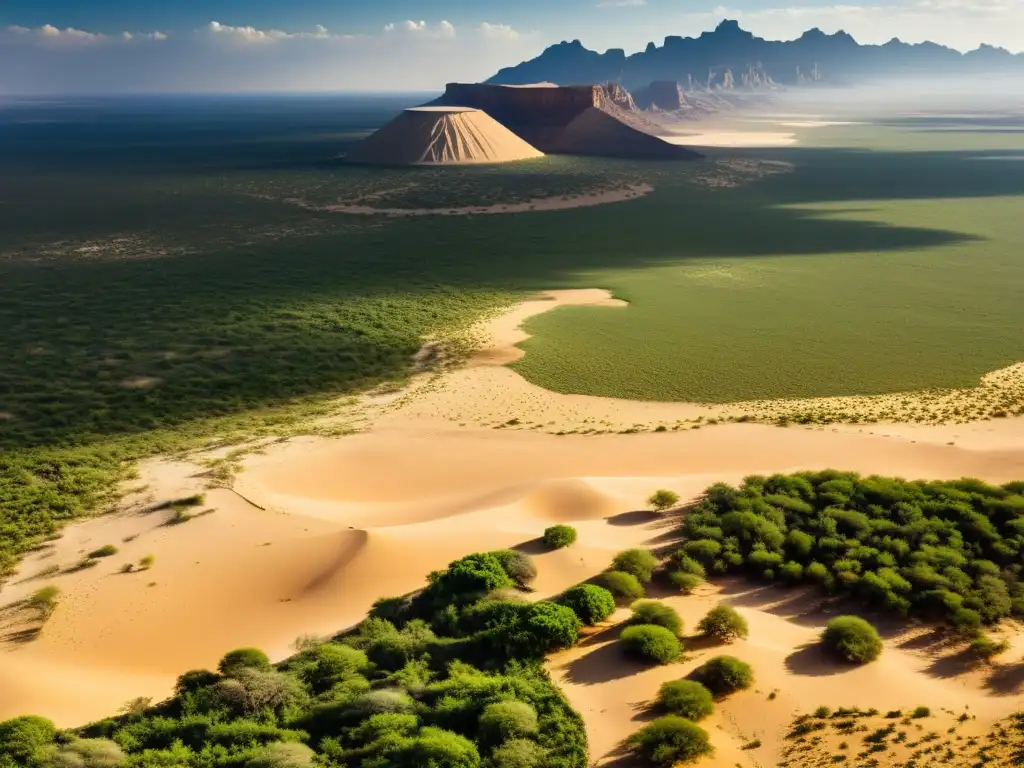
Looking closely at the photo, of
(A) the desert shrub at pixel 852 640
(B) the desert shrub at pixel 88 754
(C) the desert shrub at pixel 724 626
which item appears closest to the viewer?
(B) the desert shrub at pixel 88 754

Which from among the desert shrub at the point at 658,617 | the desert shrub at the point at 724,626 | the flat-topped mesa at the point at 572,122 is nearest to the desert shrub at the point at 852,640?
the desert shrub at the point at 724,626

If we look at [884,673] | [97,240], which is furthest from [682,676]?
[97,240]

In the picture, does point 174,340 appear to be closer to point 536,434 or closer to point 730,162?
point 536,434

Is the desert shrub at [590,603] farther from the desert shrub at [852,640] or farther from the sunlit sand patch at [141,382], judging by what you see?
the sunlit sand patch at [141,382]

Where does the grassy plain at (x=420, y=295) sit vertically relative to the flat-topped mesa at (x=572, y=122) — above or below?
below

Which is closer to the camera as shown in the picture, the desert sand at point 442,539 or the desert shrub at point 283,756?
the desert shrub at point 283,756

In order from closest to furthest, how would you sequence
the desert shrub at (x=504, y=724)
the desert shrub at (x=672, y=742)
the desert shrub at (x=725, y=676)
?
the desert shrub at (x=672, y=742), the desert shrub at (x=504, y=724), the desert shrub at (x=725, y=676)
